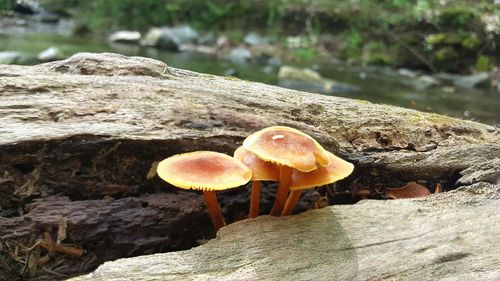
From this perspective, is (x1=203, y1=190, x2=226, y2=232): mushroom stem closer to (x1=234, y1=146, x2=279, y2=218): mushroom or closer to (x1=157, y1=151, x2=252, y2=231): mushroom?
(x1=157, y1=151, x2=252, y2=231): mushroom

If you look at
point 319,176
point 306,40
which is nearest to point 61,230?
point 319,176

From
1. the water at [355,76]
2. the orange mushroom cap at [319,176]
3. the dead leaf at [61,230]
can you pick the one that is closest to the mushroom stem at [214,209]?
the orange mushroom cap at [319,176]

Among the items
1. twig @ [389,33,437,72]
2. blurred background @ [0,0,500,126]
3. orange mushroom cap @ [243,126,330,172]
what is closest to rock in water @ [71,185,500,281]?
orange mushroom cap @ [243,126,330,172]

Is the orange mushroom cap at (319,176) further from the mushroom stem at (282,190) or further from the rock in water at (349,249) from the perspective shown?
the rock in water at (349,249)

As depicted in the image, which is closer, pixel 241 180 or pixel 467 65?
pixel 241 180

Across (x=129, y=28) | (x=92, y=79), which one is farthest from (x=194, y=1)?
(x=92, y=79)

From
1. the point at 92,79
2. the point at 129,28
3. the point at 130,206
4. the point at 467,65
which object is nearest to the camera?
the point at 130,206

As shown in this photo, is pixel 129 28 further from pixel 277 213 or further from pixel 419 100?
pixel 277 213
